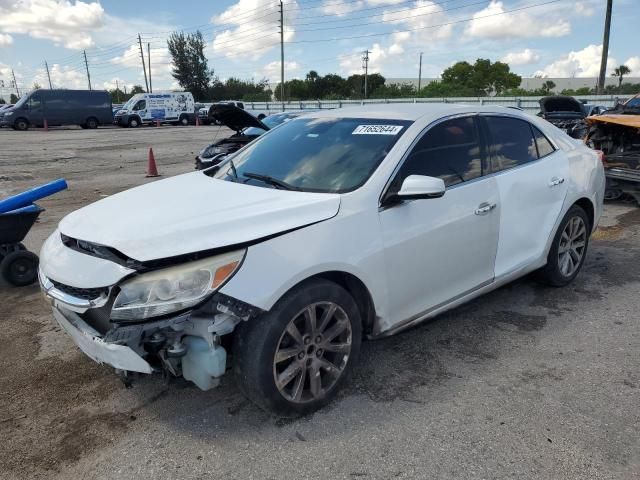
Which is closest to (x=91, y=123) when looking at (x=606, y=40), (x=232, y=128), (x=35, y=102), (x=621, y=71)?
(x=35, y=102)

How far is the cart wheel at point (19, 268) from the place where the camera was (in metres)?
4.89

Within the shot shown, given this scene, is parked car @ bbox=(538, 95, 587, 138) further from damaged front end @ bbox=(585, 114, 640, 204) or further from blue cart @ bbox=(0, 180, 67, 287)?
blue cart @ bbox=(0, 180, 67, 287)

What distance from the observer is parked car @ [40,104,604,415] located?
8.28ft

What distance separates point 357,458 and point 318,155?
6.21ft

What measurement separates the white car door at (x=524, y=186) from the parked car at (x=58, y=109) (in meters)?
34.3

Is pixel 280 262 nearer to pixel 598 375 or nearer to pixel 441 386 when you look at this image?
pixel 441 386

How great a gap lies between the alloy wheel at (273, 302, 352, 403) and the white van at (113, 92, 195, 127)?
1440 inches

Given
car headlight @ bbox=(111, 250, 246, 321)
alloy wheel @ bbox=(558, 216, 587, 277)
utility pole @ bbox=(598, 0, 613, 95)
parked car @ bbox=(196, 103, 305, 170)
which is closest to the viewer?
car headlight @ bbox=(111, 250, 246, 321)

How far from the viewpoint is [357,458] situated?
260cm

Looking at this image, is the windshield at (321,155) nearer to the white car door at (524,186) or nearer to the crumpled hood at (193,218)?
the crumpled hood at (193,218)

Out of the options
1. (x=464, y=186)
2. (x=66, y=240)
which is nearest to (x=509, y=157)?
(x=464, y=186)

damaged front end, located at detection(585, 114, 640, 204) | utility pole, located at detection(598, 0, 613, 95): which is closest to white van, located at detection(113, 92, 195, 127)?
utility pole, located at detection(598, 0, 613, 95)

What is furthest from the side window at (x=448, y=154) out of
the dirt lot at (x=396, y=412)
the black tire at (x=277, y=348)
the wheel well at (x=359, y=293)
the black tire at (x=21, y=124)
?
the black tire at (x=21, y=124)

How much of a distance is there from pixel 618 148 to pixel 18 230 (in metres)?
8.39
